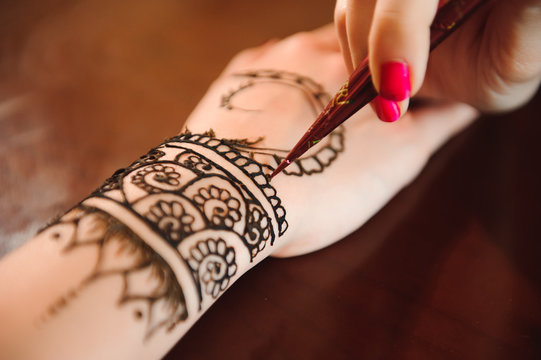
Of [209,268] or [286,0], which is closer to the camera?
[209,268]

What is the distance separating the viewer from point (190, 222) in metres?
0.54

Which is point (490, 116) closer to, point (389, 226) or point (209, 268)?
point (389, 226)

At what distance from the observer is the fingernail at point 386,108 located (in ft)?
1.93

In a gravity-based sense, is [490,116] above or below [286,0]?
below

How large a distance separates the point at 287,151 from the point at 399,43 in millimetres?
288

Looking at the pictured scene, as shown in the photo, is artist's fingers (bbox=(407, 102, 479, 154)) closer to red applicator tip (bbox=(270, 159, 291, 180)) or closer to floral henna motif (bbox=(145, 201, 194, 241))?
red applicator tip (bbox=(270, 159, 291, 180))

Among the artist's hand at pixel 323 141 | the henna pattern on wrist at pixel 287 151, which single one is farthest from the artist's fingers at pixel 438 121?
the henna pattern on wrist at pixel 287 151

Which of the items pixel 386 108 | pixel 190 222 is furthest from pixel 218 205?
pixel 386 108

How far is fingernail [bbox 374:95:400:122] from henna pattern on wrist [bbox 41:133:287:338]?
0.68 feet

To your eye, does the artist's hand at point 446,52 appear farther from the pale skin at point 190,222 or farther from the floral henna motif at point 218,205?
the floral henna motif at point 218,205

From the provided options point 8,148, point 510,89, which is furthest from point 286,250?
point 8,148

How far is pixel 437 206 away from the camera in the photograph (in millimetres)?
775

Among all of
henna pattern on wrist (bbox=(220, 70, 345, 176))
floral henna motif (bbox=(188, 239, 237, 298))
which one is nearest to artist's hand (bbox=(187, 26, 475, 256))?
henna pattern on wrist (bbox=(220, 70, 345, 176))

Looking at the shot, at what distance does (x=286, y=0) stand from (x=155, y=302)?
128 centimetres
